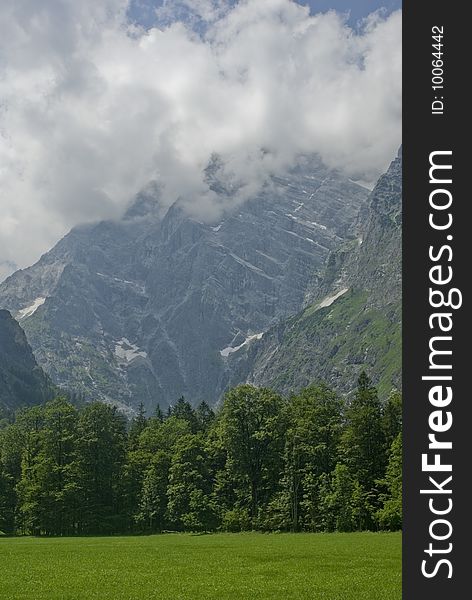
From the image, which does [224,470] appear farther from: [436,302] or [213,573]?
[436,302]

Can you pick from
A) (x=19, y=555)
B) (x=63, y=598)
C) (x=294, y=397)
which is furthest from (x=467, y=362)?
(x=294, y=397)

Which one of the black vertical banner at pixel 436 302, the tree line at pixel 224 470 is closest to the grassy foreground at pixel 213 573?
the black vertical banner at pixel 436 302

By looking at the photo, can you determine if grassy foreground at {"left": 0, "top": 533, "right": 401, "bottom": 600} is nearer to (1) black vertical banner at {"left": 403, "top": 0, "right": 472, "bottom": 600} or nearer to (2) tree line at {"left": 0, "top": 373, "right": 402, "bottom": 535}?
(1) black vertical banner at {"left": 403, "top": 0, "right": 472, "bottom": 600}

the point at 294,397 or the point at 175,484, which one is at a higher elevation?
the point at 294,397

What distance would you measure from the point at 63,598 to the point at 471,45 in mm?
31826

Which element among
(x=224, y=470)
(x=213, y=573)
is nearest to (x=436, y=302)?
(x=213, y=573)

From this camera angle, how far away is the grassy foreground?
1341 inches

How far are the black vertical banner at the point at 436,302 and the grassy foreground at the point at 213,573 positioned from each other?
64.2 feet

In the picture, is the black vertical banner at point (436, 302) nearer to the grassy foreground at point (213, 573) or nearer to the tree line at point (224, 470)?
the grassy foreground at point (213, 573)

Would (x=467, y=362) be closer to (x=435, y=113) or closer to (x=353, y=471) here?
(x=435, y=113)

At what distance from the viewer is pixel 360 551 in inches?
2157

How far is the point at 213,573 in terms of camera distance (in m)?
43.0

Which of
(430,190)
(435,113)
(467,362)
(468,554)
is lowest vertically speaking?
(468,554)

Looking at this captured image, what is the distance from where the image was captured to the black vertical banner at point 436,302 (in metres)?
13.5
